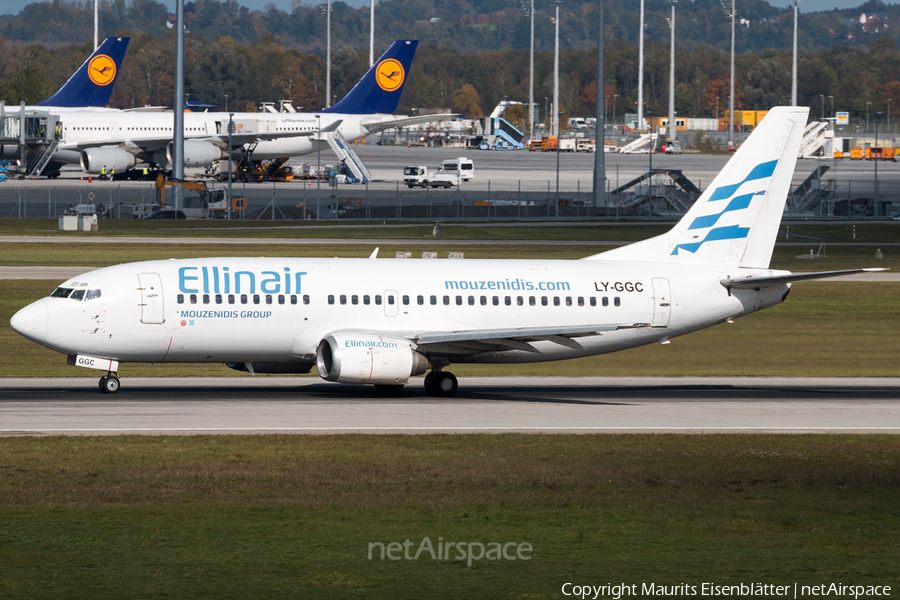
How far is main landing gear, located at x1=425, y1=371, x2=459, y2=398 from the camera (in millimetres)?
38094

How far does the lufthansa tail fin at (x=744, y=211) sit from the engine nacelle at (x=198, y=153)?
93685 millimetres

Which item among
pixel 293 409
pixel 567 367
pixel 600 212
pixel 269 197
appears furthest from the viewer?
pixel 269 197

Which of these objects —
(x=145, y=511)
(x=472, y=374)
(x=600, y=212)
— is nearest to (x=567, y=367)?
(x=472, y=374)

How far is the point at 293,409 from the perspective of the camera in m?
34.8

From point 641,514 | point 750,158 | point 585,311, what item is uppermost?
point 750,158

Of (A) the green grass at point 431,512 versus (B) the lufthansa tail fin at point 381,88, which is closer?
(A) the green grass at point 431,512

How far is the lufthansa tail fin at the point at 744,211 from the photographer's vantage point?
41062 millimetres

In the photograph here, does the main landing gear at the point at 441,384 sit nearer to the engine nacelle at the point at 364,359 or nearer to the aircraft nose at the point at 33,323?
the engine nacelle at the point at 364,359

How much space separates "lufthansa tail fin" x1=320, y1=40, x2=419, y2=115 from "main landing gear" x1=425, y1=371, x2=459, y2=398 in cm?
10600

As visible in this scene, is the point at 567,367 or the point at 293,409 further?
the point at 567,367

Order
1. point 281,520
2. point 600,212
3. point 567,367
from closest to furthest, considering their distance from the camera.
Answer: point 281,520
point 567,367
point 600,212

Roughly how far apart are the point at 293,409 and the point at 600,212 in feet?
274

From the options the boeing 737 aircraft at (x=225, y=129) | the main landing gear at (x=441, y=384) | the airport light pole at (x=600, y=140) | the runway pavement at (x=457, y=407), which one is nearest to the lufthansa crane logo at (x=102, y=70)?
the boeing 737 aircraft at (x=225, y=129)

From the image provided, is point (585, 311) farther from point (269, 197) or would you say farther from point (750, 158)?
point (269, 197)
